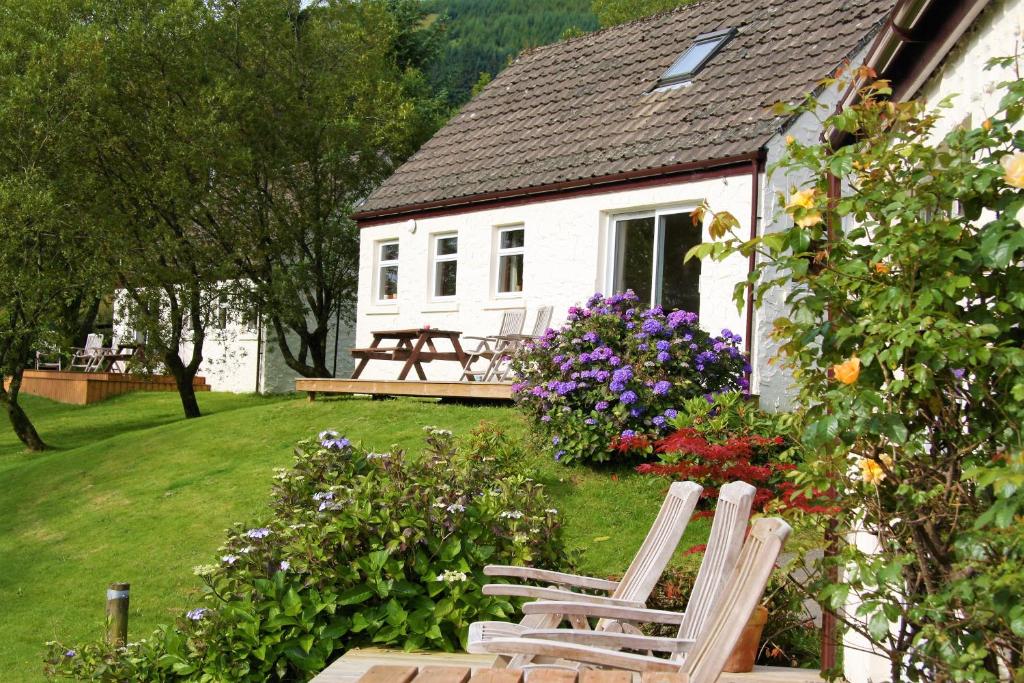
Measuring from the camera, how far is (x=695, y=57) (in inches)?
682

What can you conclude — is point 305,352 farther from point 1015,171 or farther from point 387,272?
point 1015,171

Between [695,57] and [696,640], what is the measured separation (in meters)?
14.6

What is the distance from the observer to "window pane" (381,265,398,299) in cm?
2088

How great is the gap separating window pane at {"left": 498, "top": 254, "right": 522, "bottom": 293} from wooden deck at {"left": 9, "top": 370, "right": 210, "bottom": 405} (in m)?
12.9

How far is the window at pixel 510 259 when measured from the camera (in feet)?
59.1

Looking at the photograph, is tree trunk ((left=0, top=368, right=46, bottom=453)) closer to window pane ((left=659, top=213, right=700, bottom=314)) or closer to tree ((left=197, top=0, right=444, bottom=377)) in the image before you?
tree ((left=197, top=0, right=444, bottom=377))

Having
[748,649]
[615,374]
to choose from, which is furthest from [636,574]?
[615,374]

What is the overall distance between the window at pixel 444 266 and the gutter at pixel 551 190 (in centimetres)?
54

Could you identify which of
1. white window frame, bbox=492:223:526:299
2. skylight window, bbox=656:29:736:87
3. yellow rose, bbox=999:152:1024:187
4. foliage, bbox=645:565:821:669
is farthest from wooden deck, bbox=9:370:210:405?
yellow rose, bbox=999:152:1024:187

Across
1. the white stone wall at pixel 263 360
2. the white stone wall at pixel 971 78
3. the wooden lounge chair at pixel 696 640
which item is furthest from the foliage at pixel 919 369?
the white stone wall at pixel 263 360

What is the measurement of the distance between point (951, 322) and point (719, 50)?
47.7 feet

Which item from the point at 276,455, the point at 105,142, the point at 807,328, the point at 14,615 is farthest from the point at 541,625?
the point at 105,142

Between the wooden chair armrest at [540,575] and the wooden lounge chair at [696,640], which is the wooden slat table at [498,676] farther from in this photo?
the wooden chair armrest at [540,575]

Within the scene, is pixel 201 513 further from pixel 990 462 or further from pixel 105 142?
pixel 105 142
